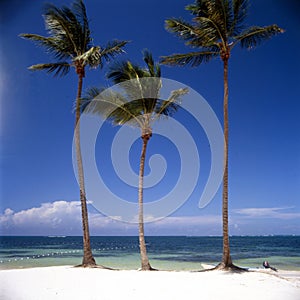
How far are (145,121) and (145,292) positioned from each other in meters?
5.62

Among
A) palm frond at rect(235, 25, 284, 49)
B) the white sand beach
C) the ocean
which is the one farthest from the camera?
the ocean

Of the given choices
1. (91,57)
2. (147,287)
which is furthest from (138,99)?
(147,287)

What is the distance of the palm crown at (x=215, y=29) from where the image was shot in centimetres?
927

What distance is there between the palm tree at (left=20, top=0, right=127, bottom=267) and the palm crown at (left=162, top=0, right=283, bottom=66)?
189 cm

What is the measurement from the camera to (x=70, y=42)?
10.5 m

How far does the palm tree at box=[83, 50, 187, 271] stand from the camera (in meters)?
10.4

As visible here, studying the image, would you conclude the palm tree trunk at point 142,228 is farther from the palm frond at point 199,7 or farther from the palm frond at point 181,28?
the palm frond at point 199,7

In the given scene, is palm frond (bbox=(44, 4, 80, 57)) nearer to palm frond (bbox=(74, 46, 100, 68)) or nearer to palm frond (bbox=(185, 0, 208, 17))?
palm frond (bbox=(74, 46, 100, 68))

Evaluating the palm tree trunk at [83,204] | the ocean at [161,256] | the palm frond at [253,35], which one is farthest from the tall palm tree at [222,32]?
the ocean at [161,256]

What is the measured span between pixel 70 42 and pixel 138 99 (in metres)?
2.62

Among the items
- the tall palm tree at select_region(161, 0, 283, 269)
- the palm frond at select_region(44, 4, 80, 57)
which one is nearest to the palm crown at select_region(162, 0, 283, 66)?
the tall palm tree at select_region(161, 0, 283, 269)

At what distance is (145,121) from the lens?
10.6 m

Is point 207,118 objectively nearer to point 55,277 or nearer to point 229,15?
point 229,15

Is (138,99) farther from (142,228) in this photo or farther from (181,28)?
(142,228)
